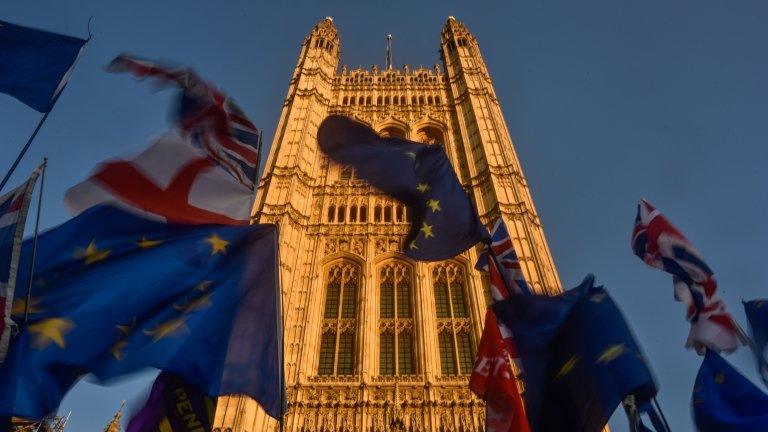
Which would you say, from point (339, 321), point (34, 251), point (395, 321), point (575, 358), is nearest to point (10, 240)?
point (34, 251)

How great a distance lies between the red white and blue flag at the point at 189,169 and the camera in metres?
7.90

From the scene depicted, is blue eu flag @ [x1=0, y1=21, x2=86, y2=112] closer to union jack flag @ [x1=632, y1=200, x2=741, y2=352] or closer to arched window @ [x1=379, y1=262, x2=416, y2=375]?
union jack flag @ [x1=632, y1=200, x2=741, y2=352]

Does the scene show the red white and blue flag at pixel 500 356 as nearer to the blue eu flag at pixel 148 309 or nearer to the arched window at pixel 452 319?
the blue eu flag at pixel 148 309

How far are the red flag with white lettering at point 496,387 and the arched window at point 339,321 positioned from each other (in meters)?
10.3

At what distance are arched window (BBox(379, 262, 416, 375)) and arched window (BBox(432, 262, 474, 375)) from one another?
1.13m

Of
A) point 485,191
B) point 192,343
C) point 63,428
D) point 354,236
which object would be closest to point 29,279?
point 192,343

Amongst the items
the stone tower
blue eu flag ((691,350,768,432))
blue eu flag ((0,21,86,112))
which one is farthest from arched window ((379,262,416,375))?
blue eu flag ((0,21,86,112))

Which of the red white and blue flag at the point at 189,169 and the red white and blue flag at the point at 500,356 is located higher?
the red white and blue flag at the point at 189,169

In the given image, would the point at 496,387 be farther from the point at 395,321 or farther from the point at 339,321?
the point at 339,321

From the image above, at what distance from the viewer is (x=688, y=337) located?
8539 millimetres

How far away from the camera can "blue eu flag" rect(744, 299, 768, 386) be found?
8.58 m

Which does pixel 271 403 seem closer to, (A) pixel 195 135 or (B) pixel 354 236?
(A) pixel 195 135

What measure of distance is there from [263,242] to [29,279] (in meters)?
3.09

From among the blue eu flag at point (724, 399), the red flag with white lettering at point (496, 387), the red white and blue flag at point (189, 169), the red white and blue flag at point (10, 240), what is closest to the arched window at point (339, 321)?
the red flag with white lettering at point (496, 387)
